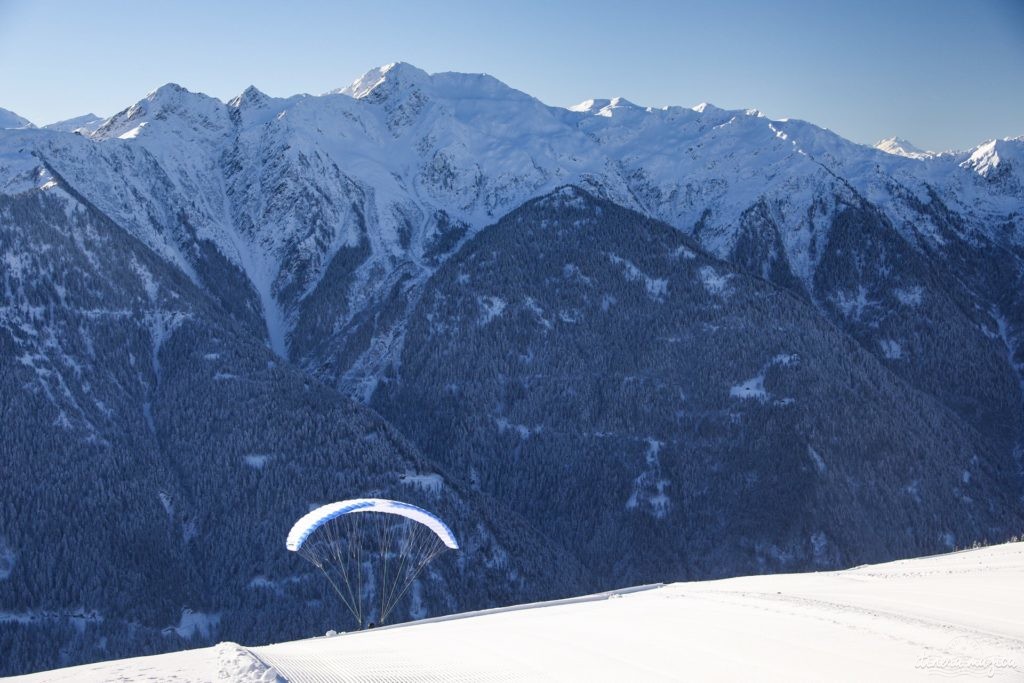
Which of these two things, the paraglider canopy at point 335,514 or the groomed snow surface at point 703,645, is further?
the paraglider canopy at point 335,514

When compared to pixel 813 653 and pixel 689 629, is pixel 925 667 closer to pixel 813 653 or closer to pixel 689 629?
pixel 813 653

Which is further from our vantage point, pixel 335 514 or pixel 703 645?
pixel 335 514

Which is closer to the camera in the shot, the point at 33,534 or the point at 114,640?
the point at 114,640

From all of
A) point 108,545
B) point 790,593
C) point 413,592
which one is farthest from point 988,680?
point 108,545

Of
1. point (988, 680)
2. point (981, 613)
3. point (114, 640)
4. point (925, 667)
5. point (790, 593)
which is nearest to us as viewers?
point (988, 680)

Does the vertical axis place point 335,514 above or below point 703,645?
above

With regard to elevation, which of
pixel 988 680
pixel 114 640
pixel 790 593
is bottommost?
pixel 114 640

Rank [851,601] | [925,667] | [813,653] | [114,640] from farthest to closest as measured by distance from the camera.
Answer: [114,640]
[851,601]
[813,653]
[925,667]

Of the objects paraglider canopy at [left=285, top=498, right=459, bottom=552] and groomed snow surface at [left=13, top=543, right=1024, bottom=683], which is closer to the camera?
groomed snow surface at [left=13, top=543, right=1024, bottom=683]
